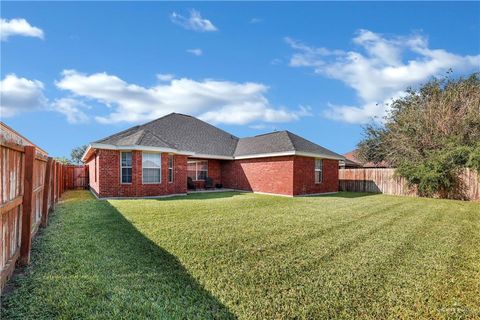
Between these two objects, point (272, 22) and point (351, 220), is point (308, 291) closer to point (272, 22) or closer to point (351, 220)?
point (351, 220)

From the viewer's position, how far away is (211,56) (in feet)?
41.8

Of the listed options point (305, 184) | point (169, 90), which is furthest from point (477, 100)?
point (169, 90)

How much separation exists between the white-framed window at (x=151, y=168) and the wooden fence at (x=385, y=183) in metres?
14.0

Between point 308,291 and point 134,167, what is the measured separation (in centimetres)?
1158

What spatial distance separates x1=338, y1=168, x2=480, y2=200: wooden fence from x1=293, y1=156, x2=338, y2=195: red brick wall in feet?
7.40

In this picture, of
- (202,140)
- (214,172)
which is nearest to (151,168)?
(202,140)

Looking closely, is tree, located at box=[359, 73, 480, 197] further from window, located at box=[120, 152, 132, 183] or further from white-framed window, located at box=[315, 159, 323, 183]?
window, located at box=[120, 152, 132, 183]

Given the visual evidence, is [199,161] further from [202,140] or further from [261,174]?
[261,174]

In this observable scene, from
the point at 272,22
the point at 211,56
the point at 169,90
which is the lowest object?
the point at 169,90

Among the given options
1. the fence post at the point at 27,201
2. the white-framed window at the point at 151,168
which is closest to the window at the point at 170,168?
the white-framed window at the point at 151,168

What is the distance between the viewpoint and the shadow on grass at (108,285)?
2814mm

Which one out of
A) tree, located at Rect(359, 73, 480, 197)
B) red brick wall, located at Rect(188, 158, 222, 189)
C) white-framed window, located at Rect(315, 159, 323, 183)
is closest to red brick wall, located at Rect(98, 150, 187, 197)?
red brick wall, located at Rect(188, 158, 222, 189)

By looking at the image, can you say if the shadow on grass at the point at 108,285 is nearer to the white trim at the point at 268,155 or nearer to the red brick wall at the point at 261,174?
the white trim at the point at 268,155

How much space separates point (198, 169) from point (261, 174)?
4949mm
